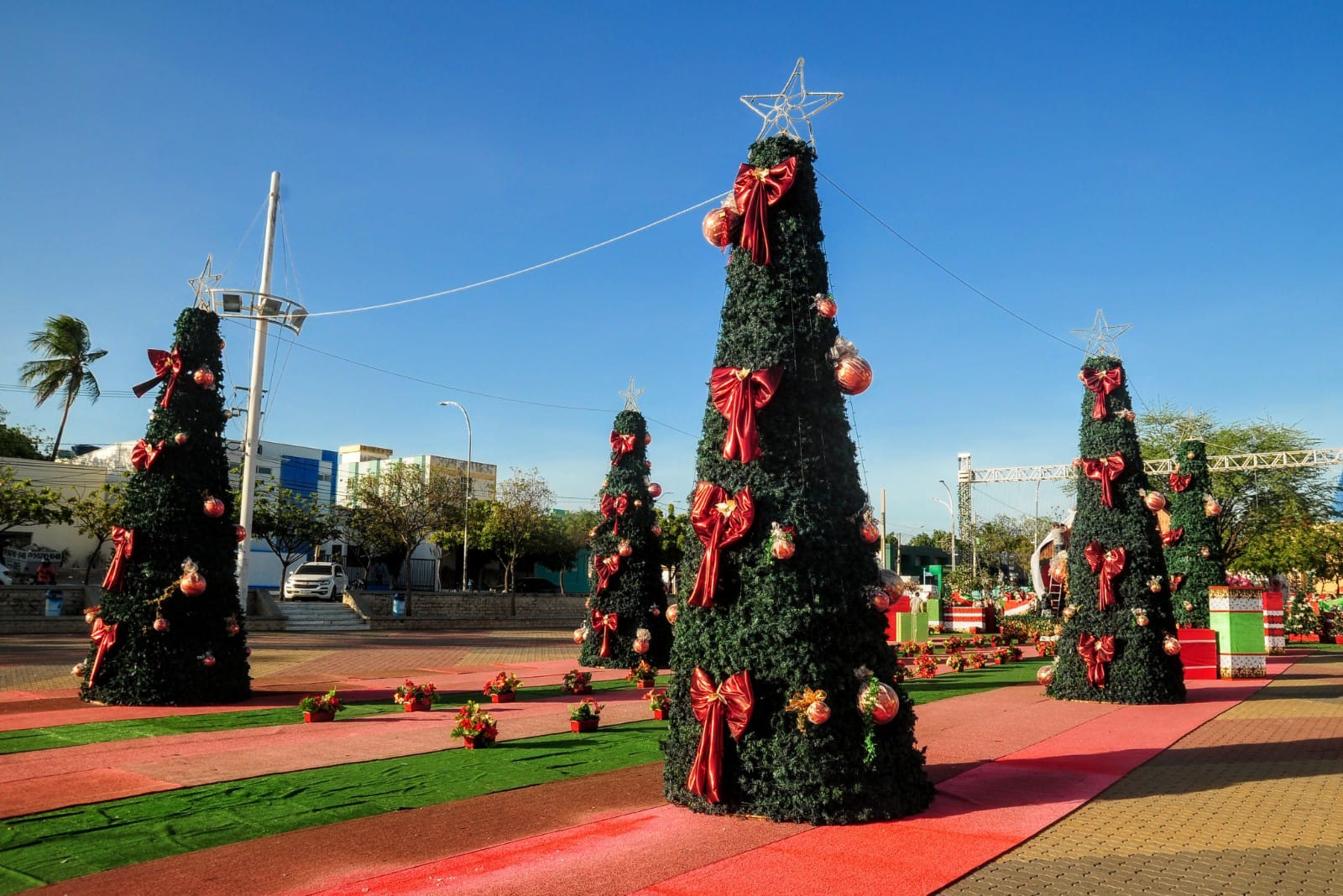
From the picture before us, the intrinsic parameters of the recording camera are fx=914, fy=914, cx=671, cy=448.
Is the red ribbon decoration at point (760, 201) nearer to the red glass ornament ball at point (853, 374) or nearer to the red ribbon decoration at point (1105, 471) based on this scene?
the red glass ornament ball at point (853, 374)

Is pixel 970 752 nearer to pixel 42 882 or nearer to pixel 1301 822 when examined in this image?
pixel 1301 822

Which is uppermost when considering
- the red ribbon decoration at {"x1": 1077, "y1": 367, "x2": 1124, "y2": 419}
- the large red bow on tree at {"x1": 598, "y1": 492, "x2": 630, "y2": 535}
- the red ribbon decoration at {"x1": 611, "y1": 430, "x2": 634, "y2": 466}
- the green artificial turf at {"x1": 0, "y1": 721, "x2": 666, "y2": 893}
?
the red ribbon decoration at {"x1": 1077, "y1": 367, "x2": 1124, "y2": 419}

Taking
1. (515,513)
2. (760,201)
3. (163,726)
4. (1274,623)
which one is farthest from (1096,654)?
(515,513)

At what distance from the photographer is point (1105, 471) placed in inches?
567

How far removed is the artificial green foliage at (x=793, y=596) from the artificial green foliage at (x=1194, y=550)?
59.2ft

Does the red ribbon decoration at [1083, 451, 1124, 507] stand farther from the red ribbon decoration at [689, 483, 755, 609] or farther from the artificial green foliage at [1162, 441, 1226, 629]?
the red ribbon decoration at [689, 483, 755, 609]

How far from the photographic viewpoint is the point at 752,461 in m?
7.38

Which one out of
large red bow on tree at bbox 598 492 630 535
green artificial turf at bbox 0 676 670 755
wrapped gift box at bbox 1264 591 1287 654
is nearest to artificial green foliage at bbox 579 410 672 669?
large red bow on tree at bbox 598 492 630 535

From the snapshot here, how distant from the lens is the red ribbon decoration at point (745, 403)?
7.31 metres

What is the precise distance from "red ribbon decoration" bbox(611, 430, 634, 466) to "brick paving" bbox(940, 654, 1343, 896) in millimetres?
11279

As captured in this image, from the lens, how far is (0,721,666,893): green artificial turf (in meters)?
5.89

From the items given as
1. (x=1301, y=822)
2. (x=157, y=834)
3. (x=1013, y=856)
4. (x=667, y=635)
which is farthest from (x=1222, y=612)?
(x=157, y=834)

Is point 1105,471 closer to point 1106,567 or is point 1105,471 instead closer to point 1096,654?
point 1106,567

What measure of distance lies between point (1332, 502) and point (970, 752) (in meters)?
44.0
